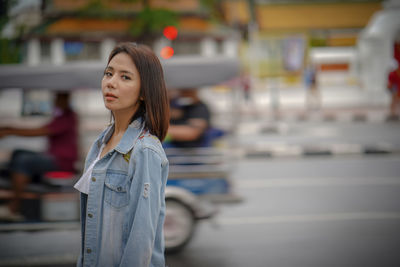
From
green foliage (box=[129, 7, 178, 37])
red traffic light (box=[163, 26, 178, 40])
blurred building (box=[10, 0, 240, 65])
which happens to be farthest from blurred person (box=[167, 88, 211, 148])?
blurred building (box=[10, 0, 240, 65])

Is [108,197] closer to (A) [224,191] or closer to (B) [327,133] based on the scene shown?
(A) [224,191]

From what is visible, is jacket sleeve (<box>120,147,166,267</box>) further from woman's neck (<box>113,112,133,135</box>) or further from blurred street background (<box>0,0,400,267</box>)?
blurred street background (<box>0,0,400,267</box>)

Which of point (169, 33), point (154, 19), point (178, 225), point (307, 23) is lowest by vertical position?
point (178, 225)

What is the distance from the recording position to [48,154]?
15.7 ft

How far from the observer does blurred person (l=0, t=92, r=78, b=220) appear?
443 cm

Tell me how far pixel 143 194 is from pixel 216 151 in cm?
349

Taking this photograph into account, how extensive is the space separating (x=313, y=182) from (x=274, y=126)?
6.72m

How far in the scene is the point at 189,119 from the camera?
515 centimetres

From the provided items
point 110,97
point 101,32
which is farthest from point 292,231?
point 101,32

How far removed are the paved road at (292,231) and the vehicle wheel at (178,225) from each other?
136mm

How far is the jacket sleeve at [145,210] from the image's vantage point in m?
1.59

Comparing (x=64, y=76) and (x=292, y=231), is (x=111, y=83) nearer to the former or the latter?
(x=64, y=76)

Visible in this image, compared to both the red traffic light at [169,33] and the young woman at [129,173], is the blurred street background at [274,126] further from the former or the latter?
the young woman at [129,173]

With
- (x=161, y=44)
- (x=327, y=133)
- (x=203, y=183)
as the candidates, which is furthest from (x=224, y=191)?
(x=161, y=44)
